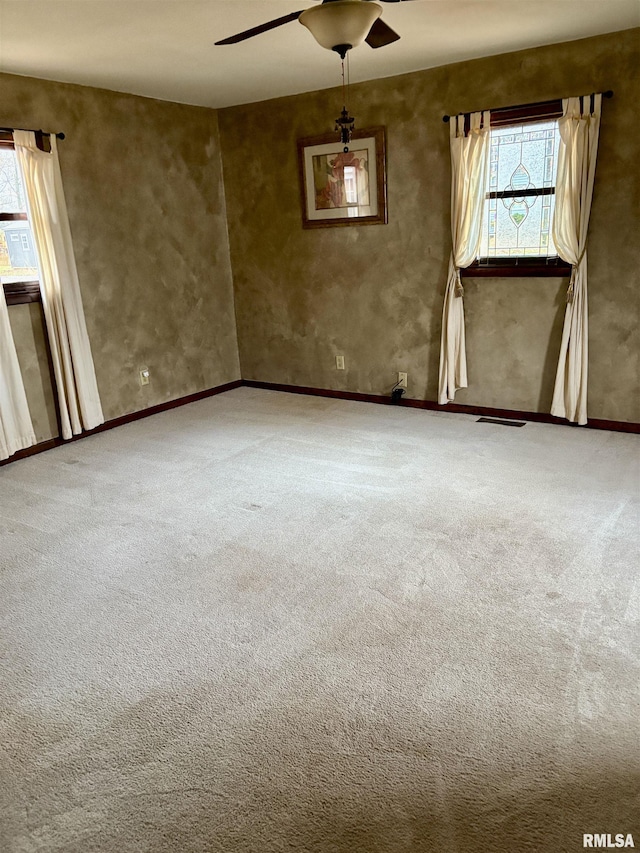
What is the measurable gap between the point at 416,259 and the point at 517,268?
0.81 metres

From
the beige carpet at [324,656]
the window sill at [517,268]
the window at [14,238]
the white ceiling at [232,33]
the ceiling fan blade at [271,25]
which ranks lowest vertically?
the beige carpet at [324,656]

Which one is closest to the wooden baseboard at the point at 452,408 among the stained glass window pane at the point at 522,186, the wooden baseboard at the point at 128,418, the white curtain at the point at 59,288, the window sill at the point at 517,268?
the wooden baseboard at the point at 128,418

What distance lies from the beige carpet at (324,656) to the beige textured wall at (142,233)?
1.57m

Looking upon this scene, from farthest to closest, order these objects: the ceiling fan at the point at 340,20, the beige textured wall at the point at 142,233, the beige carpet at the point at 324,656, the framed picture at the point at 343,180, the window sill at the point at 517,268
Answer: the framed picture at the point at 343,180, the beige textured wall at the point at 142,233, the window sill at the point at 517,268, the ceiling fan at the point at 340,20, the beige carpet at the point at 324,656

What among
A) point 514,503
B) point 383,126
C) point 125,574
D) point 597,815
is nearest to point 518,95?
point 383,126

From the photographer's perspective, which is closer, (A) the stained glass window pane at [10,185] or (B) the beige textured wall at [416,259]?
(B) the beige textured wall at [416,259]

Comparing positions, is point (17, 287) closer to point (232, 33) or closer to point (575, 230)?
point (232, 33)

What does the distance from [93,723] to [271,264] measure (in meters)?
4.49

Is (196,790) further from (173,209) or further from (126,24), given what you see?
(173,209)

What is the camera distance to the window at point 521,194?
13.7 feet

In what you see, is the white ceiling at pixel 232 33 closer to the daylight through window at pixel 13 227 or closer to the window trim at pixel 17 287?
the window trim at pixel 17 287

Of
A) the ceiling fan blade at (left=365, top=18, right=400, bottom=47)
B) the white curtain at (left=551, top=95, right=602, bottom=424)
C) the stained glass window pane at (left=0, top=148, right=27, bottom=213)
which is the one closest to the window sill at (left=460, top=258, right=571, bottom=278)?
the white curtain at (left=551, top=95, right=602, bottom=424)

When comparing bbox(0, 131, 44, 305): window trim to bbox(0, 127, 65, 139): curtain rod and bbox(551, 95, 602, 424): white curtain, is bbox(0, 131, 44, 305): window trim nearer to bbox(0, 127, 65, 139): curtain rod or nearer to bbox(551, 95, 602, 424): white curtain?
bbox(0, 127, 65, 139): curtain rod

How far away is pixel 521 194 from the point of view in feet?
14.2
